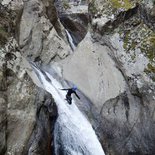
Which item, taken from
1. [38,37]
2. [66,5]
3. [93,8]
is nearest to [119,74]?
[93,8]

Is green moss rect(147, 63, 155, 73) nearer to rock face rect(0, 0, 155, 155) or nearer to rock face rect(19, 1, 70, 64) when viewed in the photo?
rock face rect(0, 0, 155, 155)

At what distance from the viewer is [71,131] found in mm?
16359

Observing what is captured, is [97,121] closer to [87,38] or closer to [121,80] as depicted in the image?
[121,80]

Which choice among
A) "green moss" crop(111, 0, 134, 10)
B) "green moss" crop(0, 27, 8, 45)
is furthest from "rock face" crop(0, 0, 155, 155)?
"green moss" crop(0, 27, 8, 45)

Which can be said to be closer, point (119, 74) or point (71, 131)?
point (71, 131)

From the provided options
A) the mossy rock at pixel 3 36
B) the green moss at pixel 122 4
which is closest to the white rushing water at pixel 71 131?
the mossy rock at pixel 3 36

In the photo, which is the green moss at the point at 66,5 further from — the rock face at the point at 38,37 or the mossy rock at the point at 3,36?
the mossy rock at the point at 3,36

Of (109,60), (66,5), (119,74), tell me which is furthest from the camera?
(66,5)

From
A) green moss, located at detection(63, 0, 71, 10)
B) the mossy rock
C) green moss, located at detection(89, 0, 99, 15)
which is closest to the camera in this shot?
the mossy rock

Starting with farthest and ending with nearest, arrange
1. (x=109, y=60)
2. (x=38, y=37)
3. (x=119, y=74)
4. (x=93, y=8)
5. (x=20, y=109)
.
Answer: (x=93, y=8) < (x=38, y=37) < (x=109, y=60) < (x=119, y=74) < (x=20, y=109)

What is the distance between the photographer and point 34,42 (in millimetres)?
22109

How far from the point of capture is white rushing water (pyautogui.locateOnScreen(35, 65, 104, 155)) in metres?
15.7

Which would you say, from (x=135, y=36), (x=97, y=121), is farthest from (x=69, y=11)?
(x=97, y=121)

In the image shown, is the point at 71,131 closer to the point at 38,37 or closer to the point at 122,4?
the point at 38,37
